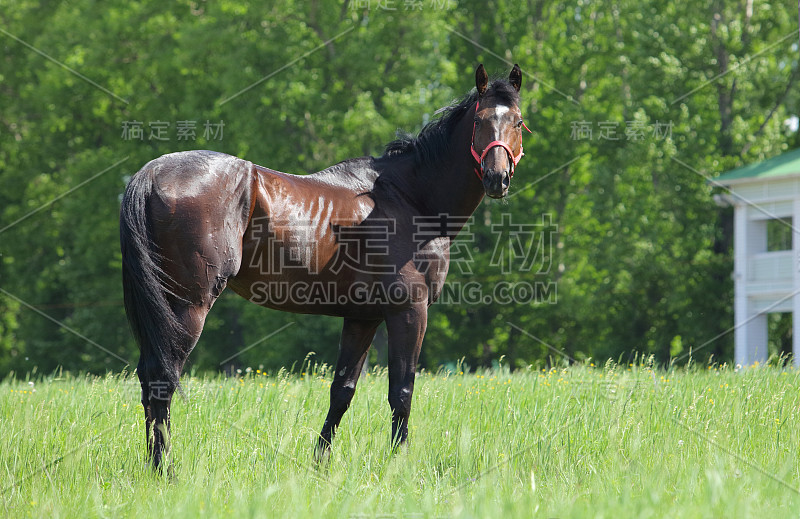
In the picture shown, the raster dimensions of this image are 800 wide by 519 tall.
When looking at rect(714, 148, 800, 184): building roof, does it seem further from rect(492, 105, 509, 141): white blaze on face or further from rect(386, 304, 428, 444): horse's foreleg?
rect(386, 304, 428, 444): horse's foreleg

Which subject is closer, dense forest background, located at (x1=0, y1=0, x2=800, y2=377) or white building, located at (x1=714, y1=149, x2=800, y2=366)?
white building, located at (x1=714, y1=149, x2=800, y2=366)

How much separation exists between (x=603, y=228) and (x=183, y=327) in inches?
878

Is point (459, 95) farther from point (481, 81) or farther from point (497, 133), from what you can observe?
point (497, 133)

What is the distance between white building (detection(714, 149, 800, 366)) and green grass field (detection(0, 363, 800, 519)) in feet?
42.4

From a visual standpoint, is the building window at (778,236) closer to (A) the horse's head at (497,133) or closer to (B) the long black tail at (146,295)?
(A) the horse's head at (497,133)

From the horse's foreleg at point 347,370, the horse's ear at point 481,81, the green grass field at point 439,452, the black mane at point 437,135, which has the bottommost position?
the green grass field at point 439,452

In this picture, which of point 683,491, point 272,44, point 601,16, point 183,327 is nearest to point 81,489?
point 183,327

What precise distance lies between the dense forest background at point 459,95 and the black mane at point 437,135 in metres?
17.3

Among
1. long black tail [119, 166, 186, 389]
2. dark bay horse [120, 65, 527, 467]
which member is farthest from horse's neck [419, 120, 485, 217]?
long black tail [119, 166, 186, 389]

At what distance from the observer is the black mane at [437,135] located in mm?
5926

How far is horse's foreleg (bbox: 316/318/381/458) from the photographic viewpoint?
19.3 feet

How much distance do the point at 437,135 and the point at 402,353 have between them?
160cm

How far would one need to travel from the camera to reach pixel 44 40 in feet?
91.6

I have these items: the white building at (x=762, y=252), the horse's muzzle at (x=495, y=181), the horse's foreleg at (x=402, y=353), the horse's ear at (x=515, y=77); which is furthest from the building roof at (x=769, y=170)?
the horse's foreleg at (x=402, y=353)
